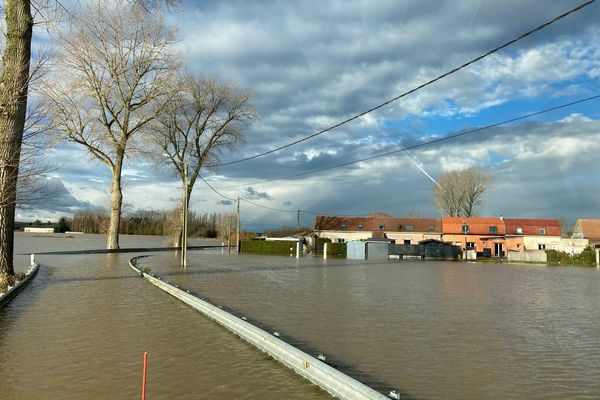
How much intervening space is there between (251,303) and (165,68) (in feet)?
94.8

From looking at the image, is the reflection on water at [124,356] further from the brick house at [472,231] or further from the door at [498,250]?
the brick house at [472,231]

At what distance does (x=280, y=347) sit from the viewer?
7594 millimetres

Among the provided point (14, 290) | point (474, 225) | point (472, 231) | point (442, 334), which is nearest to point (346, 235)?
point (472, 231)

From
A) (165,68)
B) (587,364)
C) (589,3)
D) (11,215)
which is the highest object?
(165,68)

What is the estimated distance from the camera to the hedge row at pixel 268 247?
5547 cm

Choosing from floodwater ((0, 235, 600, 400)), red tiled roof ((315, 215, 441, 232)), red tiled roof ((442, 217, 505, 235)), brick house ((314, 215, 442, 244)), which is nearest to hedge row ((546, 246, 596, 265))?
red tiled roof ((442, 217, 505, 235))

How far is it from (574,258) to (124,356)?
51761 mm

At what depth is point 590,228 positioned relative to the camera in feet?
253

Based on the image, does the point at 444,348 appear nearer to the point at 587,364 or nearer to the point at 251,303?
the point at 587,364

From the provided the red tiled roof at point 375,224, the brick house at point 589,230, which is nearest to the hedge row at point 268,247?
the red tiled roof at point 375,224

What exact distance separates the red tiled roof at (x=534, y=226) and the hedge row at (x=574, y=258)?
26372 mm

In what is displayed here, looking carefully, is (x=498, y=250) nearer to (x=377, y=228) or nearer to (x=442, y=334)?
(x=377, y=228)

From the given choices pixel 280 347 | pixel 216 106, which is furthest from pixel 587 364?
pixel 216 106

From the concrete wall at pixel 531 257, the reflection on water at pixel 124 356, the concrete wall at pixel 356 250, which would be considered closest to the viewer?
the reflection on water at pixel 124 356
